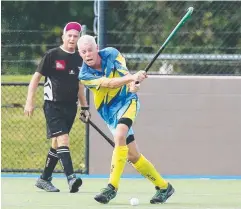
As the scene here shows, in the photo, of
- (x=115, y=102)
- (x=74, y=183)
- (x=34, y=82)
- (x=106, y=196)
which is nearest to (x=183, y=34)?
(x=34, y=82)

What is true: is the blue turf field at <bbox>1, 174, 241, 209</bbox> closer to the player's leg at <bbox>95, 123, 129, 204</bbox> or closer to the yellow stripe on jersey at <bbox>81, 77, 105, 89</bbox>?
the player's leg at <bbox>95, 123, 129, 204</bbox>

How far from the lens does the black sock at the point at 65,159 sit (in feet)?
36.9

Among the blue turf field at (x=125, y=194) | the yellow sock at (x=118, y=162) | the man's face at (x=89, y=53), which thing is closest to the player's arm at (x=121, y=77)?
the man's face at (x=89, y=53)

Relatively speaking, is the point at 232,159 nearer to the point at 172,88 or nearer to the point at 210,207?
the point at 172,88

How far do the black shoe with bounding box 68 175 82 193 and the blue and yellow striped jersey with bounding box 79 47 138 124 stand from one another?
1025 millimetres

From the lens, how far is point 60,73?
453 inches

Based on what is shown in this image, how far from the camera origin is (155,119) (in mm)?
13625

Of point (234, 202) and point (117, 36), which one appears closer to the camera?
point (234, 202)

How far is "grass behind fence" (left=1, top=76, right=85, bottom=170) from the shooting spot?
14.9 meters

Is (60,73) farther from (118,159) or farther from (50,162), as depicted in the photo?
(118,159)

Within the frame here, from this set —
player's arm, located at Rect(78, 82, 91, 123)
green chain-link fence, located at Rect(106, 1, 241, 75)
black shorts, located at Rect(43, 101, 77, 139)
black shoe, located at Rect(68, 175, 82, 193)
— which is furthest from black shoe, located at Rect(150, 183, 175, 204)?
green chain-link fence, located at Rect(106, 1, 241, 75)

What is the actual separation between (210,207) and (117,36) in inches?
185

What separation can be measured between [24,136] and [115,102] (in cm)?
532

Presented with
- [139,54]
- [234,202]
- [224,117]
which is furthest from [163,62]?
[234,202]
